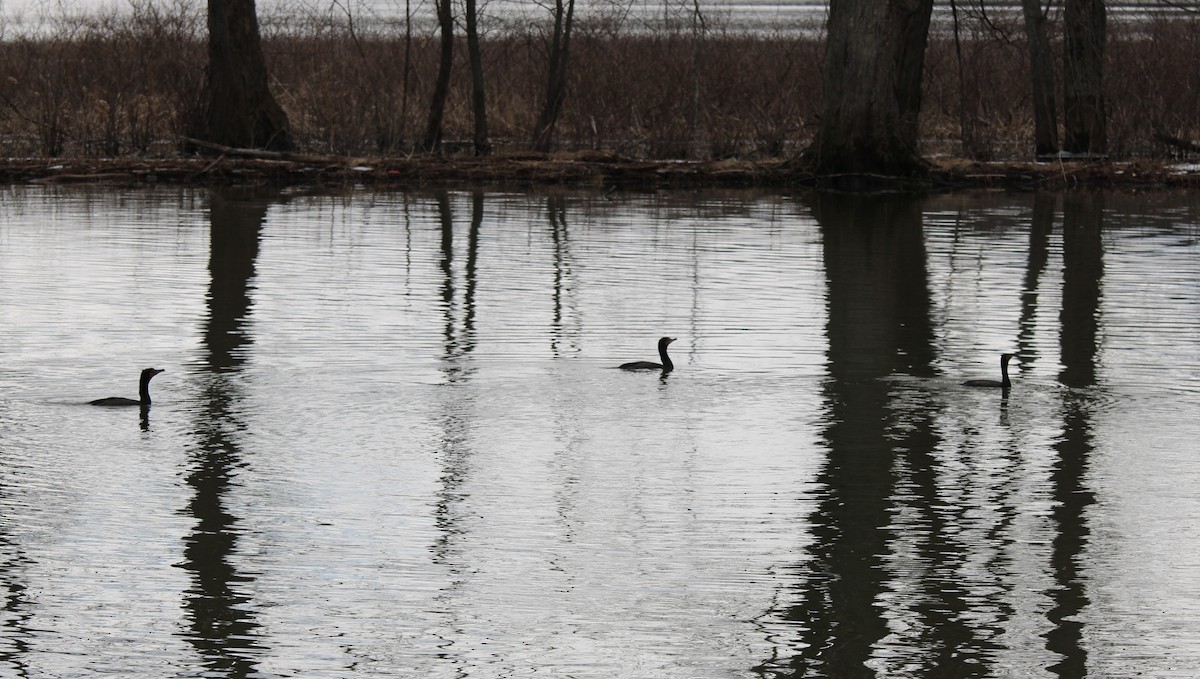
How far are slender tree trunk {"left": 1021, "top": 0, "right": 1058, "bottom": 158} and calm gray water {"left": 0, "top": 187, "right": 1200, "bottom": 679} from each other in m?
10.3

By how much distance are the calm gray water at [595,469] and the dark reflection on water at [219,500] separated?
24 millimetres

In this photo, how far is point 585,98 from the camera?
97.2 ft

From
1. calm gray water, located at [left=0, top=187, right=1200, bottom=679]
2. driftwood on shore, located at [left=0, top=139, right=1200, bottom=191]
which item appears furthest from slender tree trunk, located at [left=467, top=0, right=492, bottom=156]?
calm gray water, located at [left=0, top=187, right=1200, bottom=679]

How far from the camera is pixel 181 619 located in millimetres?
6168

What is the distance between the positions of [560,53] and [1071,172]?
8.30 meters

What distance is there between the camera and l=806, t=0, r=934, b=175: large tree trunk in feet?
81.8

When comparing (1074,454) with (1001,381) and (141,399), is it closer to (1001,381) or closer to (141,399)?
(1001,381)

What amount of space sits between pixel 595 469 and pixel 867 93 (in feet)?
57.8

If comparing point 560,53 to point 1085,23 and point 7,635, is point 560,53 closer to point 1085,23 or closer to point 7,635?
point 1085,23

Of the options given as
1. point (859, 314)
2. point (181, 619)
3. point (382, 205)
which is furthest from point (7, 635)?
point (382, 205)

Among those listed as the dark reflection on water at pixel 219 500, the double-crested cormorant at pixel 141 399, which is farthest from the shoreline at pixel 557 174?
the double-crested cormorant at pixel 141 399

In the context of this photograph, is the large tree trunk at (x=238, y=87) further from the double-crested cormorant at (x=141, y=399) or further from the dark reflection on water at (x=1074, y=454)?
the double-crested cormorant at (x=141, y=399)

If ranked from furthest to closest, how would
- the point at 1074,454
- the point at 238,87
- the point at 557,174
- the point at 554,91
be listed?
the point at 554,91
the point at 238,87
the point at 557,174
the point at 1074,454

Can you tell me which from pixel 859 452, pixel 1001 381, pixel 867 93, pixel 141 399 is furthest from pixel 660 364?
pixel 867 93
